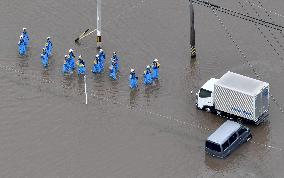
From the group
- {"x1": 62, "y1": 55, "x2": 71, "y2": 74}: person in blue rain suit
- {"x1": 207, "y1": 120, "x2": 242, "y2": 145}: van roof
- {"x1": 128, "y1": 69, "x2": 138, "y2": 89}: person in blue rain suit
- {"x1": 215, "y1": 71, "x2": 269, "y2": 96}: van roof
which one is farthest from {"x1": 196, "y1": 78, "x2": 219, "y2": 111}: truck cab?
{"x1": 62, "y1": 55, "x2": 71, "y2": 74}: person in blue rain suit

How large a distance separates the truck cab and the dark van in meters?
2.84

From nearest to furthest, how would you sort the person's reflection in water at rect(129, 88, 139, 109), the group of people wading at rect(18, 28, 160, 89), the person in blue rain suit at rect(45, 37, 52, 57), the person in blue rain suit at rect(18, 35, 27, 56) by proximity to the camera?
1. the person's reflection in water at rect(129, 88, 139, 109)
2. the group of people wading at rect(18, 28, 160, 89)
3. the person in blue rain suit at rect(45, 37, 52, 57)
4. the person in blue rain suit at rect(18, 35, 27, 56)

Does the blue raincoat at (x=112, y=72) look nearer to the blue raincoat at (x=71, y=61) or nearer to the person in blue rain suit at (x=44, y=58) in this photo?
the blue raincoat at (x=71, y=61)

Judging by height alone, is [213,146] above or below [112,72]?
below

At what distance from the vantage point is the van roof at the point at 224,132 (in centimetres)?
4269

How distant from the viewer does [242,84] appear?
149 feet

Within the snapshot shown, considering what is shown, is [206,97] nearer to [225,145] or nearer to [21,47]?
[225,145]

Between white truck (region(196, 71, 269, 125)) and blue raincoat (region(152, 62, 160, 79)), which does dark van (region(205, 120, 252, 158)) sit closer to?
white truck (region(196, 71, 269, 125))

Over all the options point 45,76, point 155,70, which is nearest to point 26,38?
point 45,76

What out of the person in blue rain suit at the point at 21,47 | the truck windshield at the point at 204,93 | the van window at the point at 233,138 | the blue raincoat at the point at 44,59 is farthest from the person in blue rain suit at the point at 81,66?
the van window at the point at 233,138

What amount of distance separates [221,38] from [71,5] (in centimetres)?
1219

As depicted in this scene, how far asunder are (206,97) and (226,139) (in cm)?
457

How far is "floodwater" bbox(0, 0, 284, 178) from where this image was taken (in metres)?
42.8

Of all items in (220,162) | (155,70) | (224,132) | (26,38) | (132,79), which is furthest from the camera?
(26,38)
